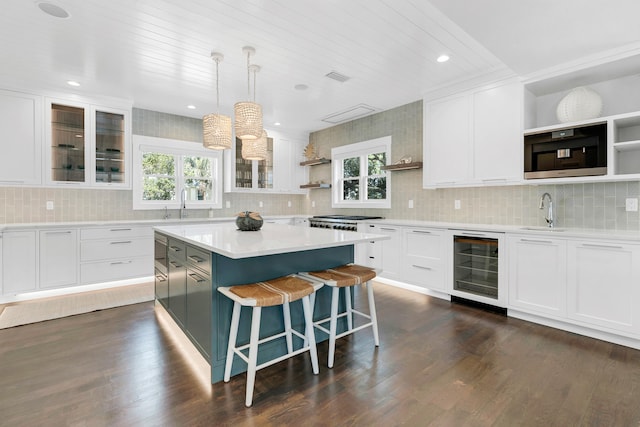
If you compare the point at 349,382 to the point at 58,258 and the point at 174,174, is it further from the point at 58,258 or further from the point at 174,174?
the point at 174,174

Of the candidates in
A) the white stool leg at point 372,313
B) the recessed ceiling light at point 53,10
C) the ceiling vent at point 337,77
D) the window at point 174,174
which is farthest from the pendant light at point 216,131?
the window at point 174,174

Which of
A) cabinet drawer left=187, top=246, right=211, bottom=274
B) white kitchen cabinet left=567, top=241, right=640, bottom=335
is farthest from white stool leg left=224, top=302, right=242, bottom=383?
white kitchen cabinet left=567, top=241, right=640, bottom=335

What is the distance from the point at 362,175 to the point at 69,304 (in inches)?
173

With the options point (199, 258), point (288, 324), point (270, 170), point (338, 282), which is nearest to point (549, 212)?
point (338, 282)

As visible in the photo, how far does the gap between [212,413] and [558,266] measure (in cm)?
304

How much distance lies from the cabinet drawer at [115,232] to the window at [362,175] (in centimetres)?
316

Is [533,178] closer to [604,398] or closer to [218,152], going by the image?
[604,398]

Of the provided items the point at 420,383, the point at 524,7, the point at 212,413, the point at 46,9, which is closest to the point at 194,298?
the point at 212,413

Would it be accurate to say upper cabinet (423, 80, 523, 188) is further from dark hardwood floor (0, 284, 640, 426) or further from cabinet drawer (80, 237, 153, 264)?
cabinet drawer (80, 237, 153, 264)

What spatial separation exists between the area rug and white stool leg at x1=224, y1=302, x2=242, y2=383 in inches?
85.6

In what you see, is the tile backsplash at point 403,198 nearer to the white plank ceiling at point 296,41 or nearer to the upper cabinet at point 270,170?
the upper cabinet at point 270,170

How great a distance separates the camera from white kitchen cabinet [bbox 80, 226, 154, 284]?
399 cm

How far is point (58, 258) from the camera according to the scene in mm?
3799

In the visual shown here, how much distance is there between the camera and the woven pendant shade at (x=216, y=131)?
2.86m
